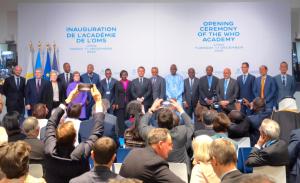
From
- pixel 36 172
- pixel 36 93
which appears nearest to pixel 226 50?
pixel 36 93

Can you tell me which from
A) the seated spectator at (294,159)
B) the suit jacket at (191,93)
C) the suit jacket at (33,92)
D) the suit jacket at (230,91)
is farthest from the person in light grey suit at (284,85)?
the seated spectator at (294,159)

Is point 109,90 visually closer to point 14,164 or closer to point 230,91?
point 230,91

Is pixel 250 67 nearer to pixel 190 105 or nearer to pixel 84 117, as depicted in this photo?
pixel 190 105

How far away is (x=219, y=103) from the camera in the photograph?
989 centimetres

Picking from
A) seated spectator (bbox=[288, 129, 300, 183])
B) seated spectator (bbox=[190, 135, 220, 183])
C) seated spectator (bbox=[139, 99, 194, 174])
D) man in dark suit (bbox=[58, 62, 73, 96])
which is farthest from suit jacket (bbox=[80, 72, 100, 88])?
seated spectator (bbox=[190, 135, 220, 183])

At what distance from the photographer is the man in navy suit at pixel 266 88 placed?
1012 centimetres

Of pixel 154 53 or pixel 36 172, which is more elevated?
pixel 154 53

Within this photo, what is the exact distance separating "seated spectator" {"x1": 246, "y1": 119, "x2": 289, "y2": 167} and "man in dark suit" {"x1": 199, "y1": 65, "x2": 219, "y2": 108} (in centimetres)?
584

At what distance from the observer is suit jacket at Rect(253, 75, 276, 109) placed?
399 inches

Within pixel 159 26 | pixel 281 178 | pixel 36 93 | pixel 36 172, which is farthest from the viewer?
pixel 159 26

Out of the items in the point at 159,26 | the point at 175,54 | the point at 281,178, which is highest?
the point at 159,26

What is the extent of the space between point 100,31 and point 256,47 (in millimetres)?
4273

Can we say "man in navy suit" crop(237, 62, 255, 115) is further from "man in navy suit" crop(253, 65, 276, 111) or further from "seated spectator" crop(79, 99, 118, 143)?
"seated spectator" crop(79, 99, 118, 143)

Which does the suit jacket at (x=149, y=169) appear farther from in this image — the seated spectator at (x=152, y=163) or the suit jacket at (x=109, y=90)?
the suit jacket at (x=109, y=90)
